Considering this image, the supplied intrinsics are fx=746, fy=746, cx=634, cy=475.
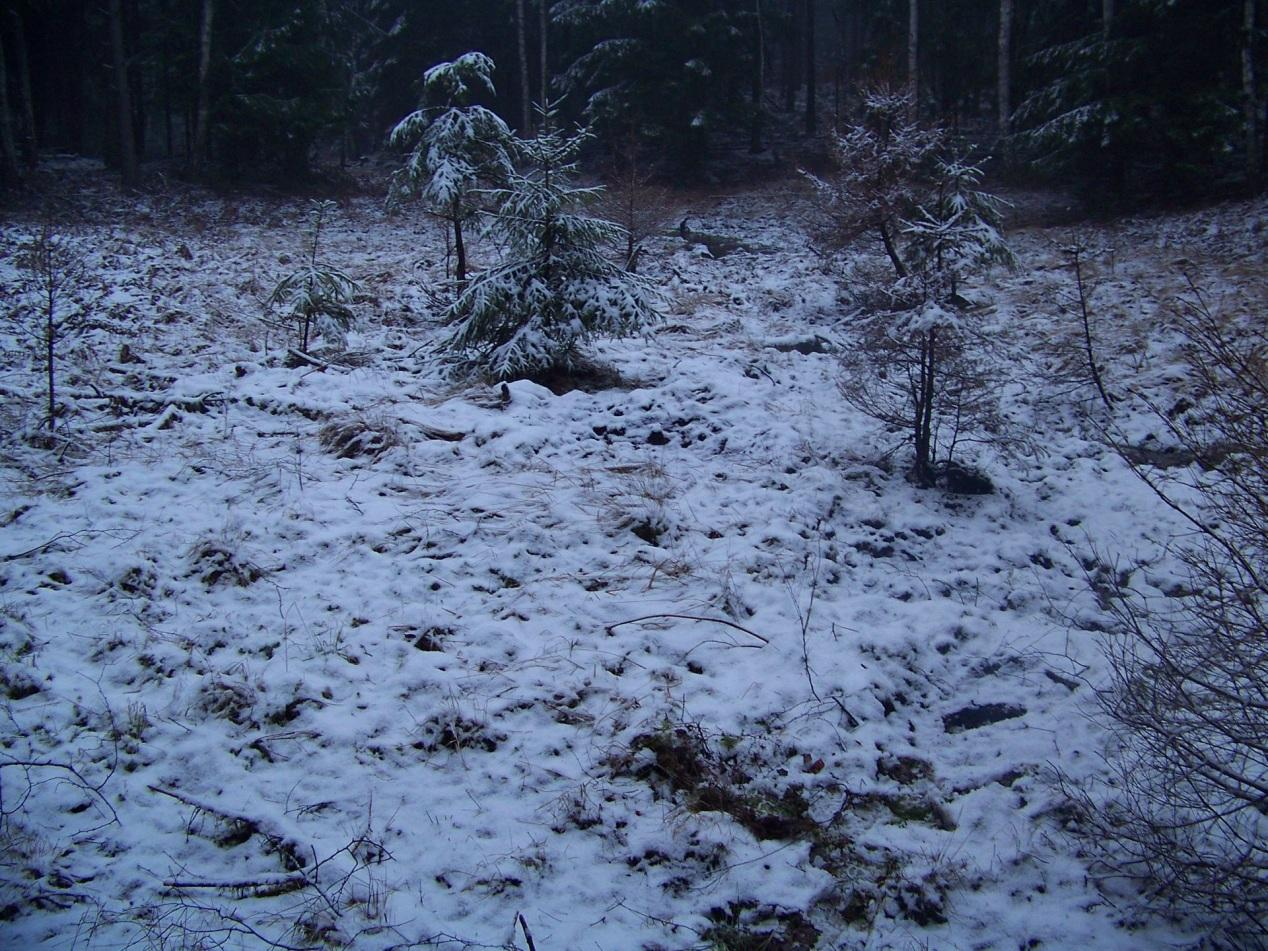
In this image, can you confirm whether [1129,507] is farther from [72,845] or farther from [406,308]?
[406,308]

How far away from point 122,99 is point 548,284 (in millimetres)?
18640

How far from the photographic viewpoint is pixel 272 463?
23.5 feet

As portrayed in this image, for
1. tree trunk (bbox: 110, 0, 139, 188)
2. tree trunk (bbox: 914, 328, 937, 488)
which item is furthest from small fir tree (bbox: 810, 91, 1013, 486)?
tree trunk (bbox: 110, 0, 139, 188)

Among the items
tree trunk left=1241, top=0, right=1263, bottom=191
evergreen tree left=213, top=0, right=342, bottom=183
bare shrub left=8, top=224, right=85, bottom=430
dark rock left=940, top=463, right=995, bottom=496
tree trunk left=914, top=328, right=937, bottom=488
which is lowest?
dark rock left=940, top=463, right=995, bottom=496

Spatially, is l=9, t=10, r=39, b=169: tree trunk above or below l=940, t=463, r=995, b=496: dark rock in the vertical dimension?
→ above

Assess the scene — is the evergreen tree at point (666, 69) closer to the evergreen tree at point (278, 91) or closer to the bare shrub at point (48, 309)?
the evergreen tree at point (278, 91)

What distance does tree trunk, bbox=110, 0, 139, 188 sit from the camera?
19812 mm

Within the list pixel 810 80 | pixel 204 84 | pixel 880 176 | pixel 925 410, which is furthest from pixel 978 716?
pixel 810 80

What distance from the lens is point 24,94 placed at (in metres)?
22.3

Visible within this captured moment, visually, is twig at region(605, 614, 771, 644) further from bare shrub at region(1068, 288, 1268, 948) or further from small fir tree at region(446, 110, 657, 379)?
small fir tree at region(446, 110, 657, 379)

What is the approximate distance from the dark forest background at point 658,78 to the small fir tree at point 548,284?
5.85 metres

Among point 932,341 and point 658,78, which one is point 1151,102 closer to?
point 658,78

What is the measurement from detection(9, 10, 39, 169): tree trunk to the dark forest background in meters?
0.12

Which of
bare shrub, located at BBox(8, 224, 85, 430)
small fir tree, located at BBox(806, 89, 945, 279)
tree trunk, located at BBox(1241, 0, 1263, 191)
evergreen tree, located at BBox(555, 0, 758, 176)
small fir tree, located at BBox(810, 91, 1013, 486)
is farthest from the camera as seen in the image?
evergreen tree, located at BBox(555, 0, 758, 176)
